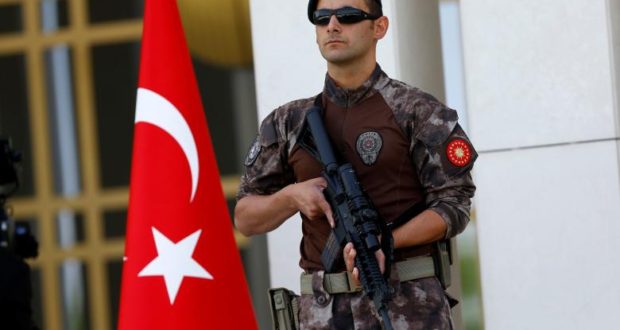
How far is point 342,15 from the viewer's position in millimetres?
4023

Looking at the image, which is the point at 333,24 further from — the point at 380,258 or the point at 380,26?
the point at 380,258

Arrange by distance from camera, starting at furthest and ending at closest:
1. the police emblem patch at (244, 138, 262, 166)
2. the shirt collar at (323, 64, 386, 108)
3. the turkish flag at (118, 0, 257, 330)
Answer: the turkish flag at (118, 0, 257, 330) < the police emblem patch at (244, 138, 262, 166) < the shirt collar at (323, 64, 386, 108)

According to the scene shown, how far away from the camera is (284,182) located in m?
4.25

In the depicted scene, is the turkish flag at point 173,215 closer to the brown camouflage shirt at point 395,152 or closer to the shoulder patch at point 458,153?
the brown camouflage shirt at point 395,152

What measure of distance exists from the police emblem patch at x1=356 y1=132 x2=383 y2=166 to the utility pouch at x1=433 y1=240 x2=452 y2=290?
297 mm

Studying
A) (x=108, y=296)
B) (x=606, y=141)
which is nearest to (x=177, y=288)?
(x=606, y=141)

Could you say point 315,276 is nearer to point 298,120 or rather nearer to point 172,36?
point 298,120

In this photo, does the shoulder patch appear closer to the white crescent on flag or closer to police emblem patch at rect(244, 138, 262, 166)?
police emblem patch at rect(244, 138, 262, 166)

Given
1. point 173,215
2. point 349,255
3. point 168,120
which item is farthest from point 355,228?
point 168,120

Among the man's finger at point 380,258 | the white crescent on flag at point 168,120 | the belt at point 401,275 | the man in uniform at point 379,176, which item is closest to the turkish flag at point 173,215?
the white crescent on flag at point 168,120

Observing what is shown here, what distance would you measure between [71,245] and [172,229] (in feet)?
8.74

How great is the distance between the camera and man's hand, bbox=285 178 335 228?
12.8 feet

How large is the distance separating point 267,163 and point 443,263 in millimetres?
568

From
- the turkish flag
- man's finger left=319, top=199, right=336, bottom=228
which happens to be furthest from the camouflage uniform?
the turkish flag
